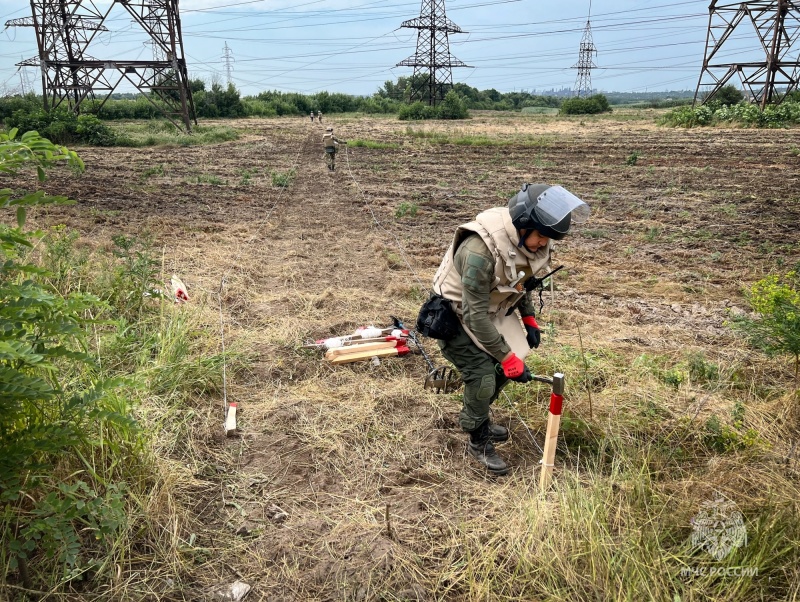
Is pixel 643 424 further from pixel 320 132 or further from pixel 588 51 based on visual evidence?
pixel 588 51

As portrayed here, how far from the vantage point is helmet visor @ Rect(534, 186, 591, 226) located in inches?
105

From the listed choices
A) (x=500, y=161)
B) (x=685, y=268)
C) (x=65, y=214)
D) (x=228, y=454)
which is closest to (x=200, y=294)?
(x=228, y=454)

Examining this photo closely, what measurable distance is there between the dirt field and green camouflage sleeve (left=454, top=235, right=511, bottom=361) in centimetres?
84

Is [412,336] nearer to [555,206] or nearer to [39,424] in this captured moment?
[555,206]

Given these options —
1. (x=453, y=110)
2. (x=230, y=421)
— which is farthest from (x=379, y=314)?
(x=453, y=110)

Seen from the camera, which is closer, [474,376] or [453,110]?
[474,376]

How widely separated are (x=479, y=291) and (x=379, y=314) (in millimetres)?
2689

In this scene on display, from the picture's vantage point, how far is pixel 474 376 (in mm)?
3230

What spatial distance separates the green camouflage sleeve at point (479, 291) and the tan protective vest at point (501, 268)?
2.3 inches

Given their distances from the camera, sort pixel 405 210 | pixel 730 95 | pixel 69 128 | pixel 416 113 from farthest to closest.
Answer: pixel 416 113 < pixel 730 95 < pixel 69 128 < pixel 405 210

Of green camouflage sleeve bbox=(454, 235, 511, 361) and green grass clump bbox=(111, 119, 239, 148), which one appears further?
green grass clump bbox=(111, 119, 239, 148)

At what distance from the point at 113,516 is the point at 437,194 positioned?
10.5 metres

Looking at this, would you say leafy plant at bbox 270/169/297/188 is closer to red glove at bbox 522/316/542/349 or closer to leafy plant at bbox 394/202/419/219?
leafy plant at bbox 394/202/419/219

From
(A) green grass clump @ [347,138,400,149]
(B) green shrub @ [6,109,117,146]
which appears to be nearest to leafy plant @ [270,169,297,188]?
(A) green grass clump @ [347,138,400,149]
